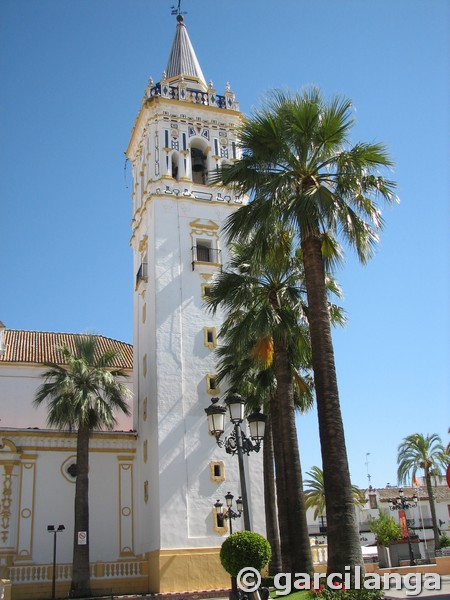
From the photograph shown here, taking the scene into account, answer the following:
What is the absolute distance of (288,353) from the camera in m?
21.1

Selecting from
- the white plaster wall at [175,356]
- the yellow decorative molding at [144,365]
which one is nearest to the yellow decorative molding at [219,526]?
the white plaster wall at [175,356]

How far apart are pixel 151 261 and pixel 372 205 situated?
60.1ft

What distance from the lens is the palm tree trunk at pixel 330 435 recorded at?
12.8 meters

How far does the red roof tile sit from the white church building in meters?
0.53

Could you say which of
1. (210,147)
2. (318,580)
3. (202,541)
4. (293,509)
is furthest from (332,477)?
(210,147)

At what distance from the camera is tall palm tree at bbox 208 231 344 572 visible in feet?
60.2

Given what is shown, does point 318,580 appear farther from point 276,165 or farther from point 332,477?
point 276,165

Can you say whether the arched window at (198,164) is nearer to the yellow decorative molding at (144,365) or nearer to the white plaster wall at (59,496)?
the yellow decorative molding at (144,365)

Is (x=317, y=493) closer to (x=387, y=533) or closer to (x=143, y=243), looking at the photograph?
(x=387, y=533)

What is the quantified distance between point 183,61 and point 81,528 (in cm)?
2759

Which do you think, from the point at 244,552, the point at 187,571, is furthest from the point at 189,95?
the point at 244,552

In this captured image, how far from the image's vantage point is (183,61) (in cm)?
4028

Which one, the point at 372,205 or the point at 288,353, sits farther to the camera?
the point at 288,353

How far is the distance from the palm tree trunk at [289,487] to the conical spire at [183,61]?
80.4 feet
